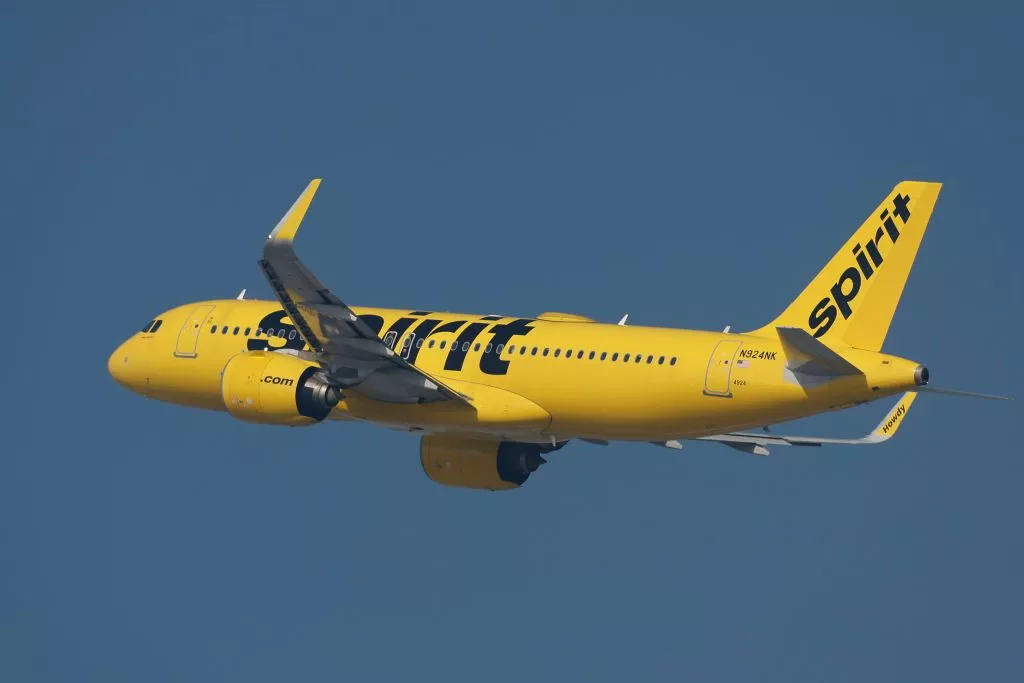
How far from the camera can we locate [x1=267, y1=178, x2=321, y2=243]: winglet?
60906 millimetres

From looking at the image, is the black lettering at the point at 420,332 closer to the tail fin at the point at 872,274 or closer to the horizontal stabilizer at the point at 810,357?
the tail fin at the point at 872,274

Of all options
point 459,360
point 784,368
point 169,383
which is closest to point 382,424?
point 459,360

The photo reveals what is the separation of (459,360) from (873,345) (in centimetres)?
1299

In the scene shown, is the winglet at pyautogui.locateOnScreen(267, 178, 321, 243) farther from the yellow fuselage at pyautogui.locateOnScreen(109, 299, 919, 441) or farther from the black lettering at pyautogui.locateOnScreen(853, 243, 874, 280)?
A: the black lettering at pyautogui.locateOnScreen(853, 243, 874, 280)

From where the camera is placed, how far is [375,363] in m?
65.5

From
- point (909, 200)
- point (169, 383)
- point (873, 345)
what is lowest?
point (169, 383)

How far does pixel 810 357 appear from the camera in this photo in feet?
198

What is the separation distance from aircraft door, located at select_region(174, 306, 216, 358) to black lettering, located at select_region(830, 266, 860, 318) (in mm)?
21425

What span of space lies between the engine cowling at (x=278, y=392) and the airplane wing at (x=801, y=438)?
12.0 meters

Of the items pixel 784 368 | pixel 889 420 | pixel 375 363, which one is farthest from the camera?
pixel 889 420

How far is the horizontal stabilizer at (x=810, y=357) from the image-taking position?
2340 inches

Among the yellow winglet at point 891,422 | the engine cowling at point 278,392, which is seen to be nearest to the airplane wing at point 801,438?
the yellow winglet at point 891,422

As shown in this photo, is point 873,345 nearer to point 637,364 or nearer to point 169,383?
point 637,364

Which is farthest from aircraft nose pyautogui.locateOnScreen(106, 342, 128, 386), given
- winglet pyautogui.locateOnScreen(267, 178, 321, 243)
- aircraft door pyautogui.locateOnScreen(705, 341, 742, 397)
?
aircraft door pyautogui.locateOnScreen(705, 341, 742, 397)
